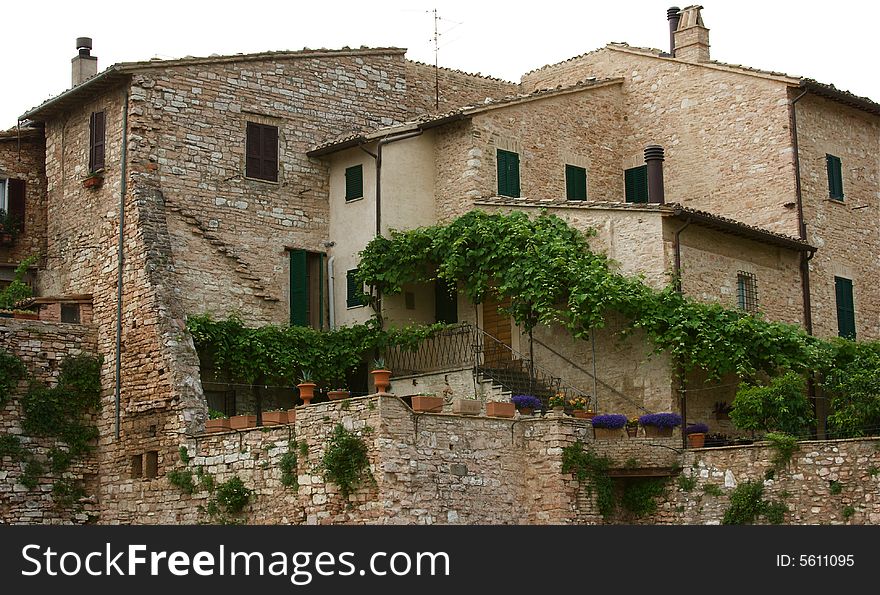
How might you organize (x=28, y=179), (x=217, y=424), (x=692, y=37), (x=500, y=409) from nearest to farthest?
(x=500, y=409), (x=217, y=424), (x=28, y=179), (x=692, y=37)

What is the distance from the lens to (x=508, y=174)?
29156mm

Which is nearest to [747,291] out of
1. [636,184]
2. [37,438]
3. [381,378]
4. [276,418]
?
[636,184]

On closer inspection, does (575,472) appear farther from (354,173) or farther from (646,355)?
(354,173)

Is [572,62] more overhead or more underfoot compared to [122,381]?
more overhead

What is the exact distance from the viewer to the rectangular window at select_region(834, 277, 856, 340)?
30.2 m

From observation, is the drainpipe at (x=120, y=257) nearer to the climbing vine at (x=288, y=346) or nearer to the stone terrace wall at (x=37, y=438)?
the stone terrace wall at (x=37, y=438)

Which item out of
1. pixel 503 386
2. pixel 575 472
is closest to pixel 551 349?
pixel 503 386

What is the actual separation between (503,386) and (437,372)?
139cm

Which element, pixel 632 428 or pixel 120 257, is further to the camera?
pixel 120 257

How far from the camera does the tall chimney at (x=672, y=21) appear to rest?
3266 cm

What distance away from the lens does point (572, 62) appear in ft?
112

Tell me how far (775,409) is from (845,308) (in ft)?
25.1

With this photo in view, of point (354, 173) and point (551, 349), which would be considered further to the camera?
point (354, 173)

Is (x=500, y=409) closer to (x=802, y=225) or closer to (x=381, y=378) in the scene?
(x=381, y=378)
